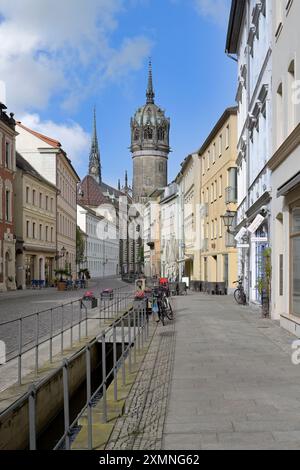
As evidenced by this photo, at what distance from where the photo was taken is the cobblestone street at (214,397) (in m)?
5.89

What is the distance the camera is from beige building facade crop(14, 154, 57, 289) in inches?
1923

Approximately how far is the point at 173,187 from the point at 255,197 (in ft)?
192

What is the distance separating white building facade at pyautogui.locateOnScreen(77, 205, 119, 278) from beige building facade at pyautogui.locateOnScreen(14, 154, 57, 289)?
3598 centimetres

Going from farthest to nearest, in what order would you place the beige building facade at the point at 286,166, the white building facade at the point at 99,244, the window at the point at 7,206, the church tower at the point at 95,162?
the church tower at the point at 95,162 → the white building facade at the point at 99,244 → the window at the point at 7,206 → the beige building facade at the point at 286,166

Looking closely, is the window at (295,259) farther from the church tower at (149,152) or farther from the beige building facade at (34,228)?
the church tower at (149,152)

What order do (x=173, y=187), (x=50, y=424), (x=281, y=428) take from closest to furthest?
(x=281, y=428) → (x=50, y=424) → (x=173, y=187)

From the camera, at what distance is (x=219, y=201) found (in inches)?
1553

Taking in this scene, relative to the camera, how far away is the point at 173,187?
81.4 meters

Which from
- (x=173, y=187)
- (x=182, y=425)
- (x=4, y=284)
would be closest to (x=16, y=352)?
(x=182, y=425)

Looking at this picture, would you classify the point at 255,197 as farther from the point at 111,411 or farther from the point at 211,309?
the point at 111,411

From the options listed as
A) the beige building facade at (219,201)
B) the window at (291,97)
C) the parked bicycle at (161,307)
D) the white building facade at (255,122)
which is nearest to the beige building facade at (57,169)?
the beige building facade at (219,201)

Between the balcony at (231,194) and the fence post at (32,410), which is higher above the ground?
the balcony at (231,194)

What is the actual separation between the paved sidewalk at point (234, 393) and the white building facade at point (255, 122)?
21.8ft

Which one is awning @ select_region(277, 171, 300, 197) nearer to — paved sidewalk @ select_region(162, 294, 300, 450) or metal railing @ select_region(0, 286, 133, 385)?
paved sidewalk @ select_region(162, 294, 300, 450)
